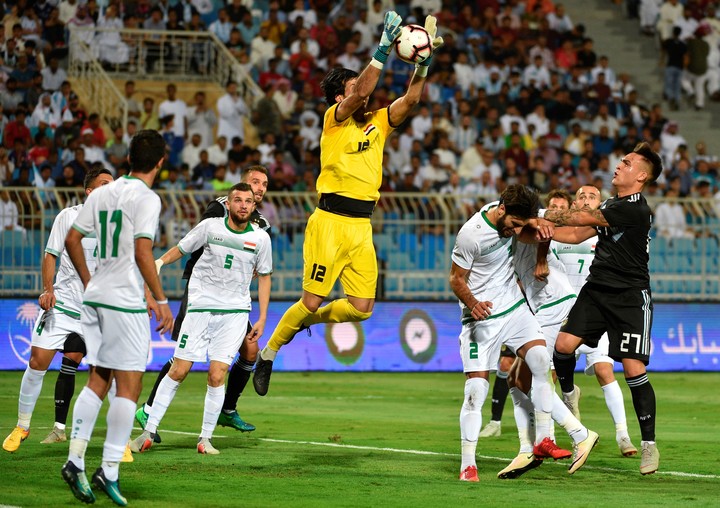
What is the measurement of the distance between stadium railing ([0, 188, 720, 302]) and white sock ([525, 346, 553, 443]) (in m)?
9.87

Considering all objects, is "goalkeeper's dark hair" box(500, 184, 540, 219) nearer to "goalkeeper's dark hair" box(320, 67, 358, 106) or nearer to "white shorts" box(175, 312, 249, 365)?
"goalkeeper's dark hair" box(320, 67, 358, 106)

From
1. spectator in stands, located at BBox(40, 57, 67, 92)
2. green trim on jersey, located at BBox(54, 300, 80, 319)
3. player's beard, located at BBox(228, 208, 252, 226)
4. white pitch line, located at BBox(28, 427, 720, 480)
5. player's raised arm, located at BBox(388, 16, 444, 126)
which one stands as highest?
spectator in stands, located at BBox(40, 57, 67, 92)

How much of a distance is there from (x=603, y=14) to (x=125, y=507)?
85.4 feet

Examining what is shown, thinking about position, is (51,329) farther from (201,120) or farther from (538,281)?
(201,120)

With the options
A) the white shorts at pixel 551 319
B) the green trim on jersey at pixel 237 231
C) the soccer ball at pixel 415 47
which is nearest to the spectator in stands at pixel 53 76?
the green trim on jersey at pixel 237 231

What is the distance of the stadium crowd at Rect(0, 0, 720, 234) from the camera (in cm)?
2147

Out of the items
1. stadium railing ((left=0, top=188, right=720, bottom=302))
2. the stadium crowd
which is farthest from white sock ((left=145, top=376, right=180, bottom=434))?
the stadium crowd

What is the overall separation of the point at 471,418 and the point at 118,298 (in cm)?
283

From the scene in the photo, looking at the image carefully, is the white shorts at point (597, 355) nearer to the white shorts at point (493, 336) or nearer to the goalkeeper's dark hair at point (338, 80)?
the white shorts at point (493, 336)

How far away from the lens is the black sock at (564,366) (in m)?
10.2

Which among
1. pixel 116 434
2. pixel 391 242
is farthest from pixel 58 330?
pixel 391 242

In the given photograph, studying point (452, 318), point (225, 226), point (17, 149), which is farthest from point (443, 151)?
point (225, 226)

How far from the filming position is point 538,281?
9914 mm

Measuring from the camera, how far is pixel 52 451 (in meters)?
9.90
